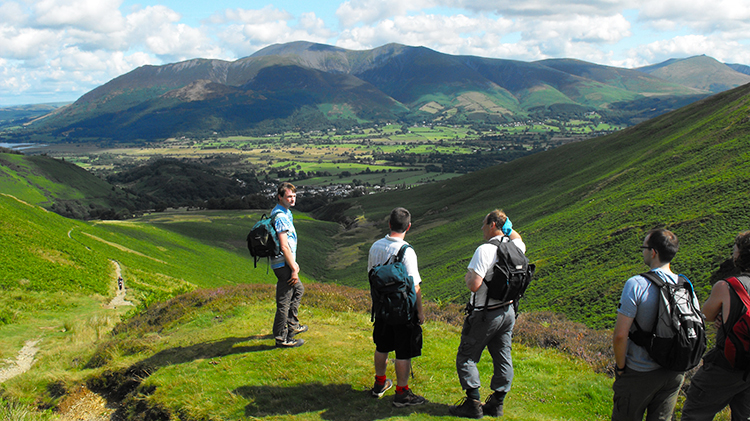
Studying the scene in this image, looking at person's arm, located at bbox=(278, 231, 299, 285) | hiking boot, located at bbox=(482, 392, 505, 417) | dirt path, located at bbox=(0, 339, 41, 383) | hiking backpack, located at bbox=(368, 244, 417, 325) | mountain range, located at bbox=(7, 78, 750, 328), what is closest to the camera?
hiking backpack, located at bbox=(368, 244, 417, 325)

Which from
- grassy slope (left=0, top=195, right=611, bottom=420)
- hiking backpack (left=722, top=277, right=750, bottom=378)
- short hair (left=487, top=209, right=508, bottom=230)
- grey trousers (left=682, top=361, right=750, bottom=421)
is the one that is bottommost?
grassy slope (left=0, top=195, right=611, bottom=420)

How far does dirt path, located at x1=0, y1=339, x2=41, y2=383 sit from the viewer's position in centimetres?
1260

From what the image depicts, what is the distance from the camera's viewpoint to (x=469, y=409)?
7430 millimetres

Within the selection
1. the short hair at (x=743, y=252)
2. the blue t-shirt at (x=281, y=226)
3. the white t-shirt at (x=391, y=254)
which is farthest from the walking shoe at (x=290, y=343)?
the short hair at (x=743, y=252)

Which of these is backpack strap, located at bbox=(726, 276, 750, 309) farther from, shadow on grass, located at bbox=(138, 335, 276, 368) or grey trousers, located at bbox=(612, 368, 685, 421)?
shadow on grass, located at bbox=(138, 335, 276, 368)

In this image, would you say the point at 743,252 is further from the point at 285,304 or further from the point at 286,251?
the point at 285,304

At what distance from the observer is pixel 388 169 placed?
196 m

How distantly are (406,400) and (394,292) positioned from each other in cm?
208

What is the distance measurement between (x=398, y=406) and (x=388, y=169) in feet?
622

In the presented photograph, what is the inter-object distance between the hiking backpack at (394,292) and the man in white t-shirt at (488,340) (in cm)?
100

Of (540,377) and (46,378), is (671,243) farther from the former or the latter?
(46,378)

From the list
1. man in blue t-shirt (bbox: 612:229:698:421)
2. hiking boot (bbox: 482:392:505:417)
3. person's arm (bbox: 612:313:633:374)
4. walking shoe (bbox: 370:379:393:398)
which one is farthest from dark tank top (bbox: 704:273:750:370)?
walking shoe (bbox: 370:379:393:398)

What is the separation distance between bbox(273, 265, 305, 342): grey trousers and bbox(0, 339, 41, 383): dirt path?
7.64 m

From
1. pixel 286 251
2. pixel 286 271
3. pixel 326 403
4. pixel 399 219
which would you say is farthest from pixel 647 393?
pixel 286 271
